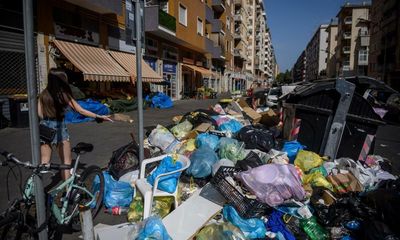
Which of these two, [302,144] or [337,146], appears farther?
[302,144]

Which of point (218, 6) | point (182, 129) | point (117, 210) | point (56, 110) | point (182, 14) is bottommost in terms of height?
point (117, 210)

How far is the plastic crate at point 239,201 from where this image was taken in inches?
130

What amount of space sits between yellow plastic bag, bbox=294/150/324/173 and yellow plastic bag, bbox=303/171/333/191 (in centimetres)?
39

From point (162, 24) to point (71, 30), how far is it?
7058 mm

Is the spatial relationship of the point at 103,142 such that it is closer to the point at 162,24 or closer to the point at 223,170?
the point at 223,170

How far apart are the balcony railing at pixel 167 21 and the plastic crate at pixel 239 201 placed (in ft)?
52.5

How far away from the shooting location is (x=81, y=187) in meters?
3.29

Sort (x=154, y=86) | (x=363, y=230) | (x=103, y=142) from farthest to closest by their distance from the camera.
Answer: (x=154, y=86)
(x=103, y=142)
(x=363, y=230)

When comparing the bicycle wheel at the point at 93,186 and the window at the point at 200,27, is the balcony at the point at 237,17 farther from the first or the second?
the bicycle wheel at the point at 93,186

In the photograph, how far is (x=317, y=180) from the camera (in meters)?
4.13

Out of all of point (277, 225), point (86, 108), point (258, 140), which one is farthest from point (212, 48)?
point (277, 225)

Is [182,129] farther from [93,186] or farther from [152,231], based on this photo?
[152,231]

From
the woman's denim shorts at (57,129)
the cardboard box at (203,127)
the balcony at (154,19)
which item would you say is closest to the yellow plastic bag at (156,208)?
the woman's denim shorts at (57,129)

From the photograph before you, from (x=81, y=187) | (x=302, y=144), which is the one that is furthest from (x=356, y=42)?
(x=81, y=187)
